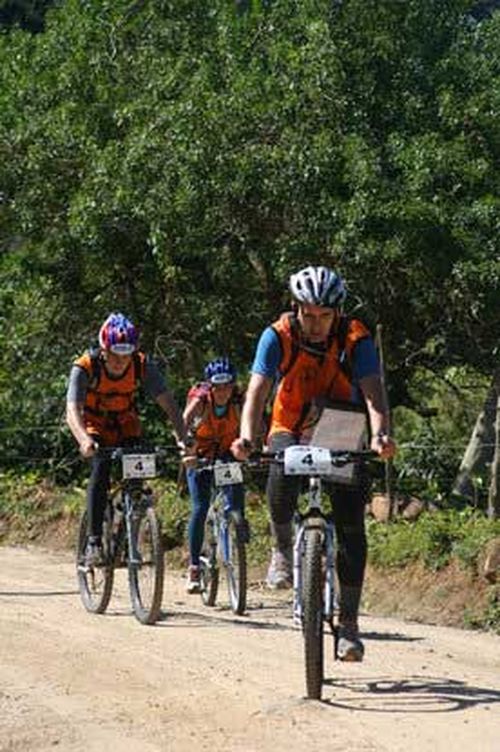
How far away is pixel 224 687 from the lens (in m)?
7.11

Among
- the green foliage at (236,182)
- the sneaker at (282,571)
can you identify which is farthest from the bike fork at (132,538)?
the green foliage at (236,182)

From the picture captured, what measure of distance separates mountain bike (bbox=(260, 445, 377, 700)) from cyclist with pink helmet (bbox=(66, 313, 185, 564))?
251 cm

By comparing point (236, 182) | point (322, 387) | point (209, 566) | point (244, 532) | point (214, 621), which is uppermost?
point (236, 182)

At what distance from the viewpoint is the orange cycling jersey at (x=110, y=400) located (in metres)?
9.52

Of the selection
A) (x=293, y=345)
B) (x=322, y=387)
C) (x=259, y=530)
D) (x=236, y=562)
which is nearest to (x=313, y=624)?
(x=322, y=387)

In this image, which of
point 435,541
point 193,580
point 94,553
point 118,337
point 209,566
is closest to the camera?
point 118,337

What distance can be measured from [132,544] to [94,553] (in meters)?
0.41

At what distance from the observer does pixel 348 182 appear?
14.5 meters

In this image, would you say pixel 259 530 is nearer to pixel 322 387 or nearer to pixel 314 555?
pixel 322 387

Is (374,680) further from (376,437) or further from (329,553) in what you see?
(376,437)

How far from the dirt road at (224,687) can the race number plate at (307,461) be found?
1089 mm

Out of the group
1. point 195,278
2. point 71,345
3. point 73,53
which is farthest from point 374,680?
point 73,53

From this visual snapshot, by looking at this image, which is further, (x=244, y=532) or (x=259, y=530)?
(x=259, y=530)

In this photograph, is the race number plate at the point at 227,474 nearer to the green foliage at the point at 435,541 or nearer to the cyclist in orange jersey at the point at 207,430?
the cyclist in orange jersey at the point at 207,430
